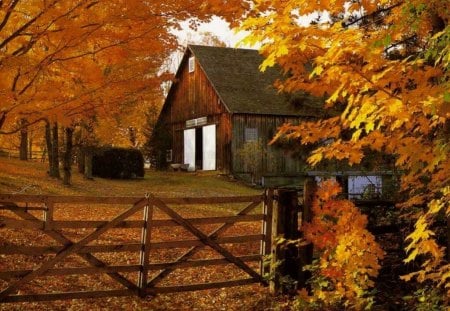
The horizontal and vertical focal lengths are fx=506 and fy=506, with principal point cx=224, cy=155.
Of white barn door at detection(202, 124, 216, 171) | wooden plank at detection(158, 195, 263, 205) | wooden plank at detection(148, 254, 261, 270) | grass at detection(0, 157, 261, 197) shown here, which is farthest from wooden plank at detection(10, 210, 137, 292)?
white barn door at detection(202, 124, 216, 171)

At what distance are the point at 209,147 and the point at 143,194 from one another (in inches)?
463

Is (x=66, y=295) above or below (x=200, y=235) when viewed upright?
below

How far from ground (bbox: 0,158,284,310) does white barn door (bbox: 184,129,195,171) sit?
1646 mm

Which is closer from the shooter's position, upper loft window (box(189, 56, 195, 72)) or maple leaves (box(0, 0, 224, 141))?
maple leaves (box(0, 0, 224, 141))

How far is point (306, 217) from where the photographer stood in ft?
25.9

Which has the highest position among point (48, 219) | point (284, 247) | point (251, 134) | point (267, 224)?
point (251, 134)

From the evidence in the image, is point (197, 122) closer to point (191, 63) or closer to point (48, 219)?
point (191, 63)

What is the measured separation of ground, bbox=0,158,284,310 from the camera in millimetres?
7496

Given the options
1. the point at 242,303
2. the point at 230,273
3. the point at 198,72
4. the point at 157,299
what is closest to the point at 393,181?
the point at 230,273

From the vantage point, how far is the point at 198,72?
A: 1337 inches

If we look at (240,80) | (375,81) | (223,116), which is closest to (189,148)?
(223,116)

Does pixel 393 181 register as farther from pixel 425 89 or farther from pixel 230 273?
pixel 425 89

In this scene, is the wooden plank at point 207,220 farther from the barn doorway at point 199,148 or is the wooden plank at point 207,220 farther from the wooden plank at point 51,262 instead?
the barn doorway at point 199,148

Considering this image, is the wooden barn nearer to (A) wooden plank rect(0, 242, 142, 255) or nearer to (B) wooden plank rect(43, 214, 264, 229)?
(B) wooden plank rect(43, 214, 264, 229)
